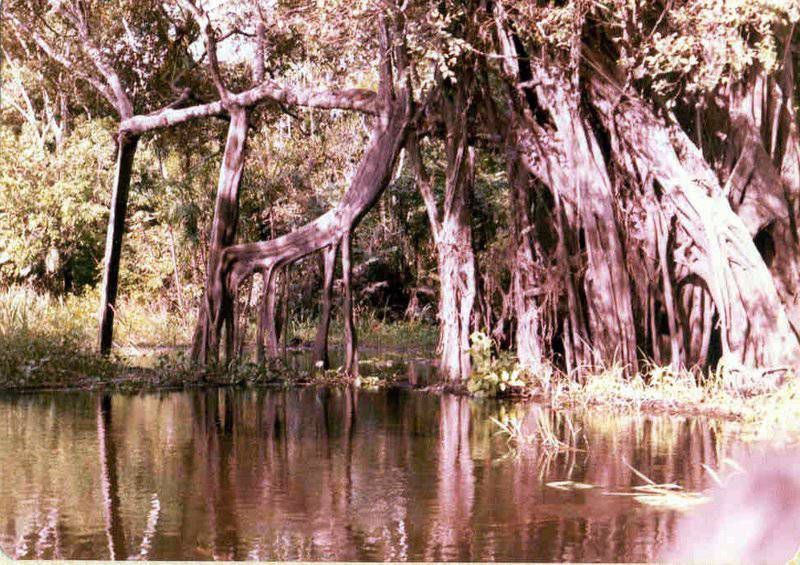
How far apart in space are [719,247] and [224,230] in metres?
5.61

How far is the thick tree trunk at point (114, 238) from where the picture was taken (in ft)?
47.8

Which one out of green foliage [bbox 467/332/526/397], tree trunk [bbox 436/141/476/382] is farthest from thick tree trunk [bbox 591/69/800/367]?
green foliage [bbox 467/332/526/397]

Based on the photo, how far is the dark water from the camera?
5.15 metres

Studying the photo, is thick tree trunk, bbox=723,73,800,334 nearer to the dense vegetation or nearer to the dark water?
the dense vegetation

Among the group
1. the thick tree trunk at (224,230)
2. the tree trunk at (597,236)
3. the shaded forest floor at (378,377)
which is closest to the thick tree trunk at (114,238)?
the shaded forest floor at (378,377)

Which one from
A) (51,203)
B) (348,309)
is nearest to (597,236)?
(348,309)

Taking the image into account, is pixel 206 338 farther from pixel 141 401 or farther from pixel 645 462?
pixel 645 462

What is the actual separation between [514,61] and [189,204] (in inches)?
455

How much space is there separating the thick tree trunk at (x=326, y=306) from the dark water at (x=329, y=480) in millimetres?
1830

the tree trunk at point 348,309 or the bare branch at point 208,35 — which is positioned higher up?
the bare branch at point 208,35

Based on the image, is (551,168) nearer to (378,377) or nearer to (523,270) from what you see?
(523,270)

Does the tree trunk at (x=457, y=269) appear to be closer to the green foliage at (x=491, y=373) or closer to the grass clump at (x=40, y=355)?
the green foliage at (x=491, y=373)

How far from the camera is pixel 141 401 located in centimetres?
1128

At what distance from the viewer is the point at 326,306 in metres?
12.5
